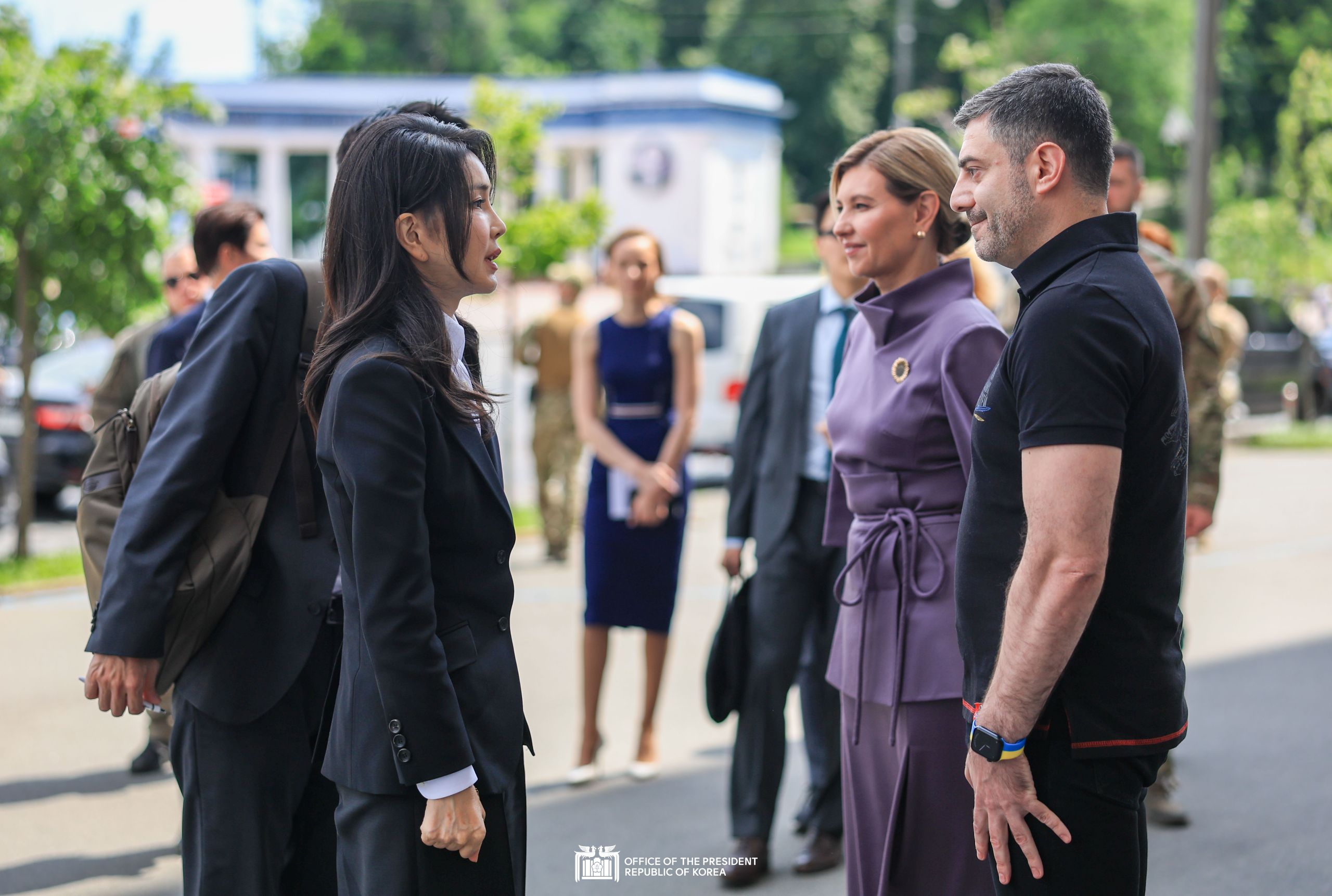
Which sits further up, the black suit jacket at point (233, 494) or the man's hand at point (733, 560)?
the black suit jacket at point (233, 494)

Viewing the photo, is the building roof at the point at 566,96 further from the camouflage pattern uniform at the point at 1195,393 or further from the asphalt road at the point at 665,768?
the camouflage pattern uniform at the point at 1195,393

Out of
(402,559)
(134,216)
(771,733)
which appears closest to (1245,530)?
(771,733)

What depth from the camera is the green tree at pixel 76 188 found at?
844 cm

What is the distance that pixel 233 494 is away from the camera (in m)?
2.98

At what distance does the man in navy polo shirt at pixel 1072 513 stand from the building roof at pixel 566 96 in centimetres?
3423

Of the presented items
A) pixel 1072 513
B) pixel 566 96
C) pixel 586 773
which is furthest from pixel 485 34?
pixel 1072 513

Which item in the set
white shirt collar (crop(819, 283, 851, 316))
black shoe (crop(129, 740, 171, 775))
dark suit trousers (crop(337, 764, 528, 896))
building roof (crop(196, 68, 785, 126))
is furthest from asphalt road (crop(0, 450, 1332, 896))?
building roof (crop(196, 68, 785, 126))

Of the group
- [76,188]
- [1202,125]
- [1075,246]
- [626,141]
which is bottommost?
[1075,246]

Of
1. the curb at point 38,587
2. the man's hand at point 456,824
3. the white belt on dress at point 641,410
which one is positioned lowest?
the curb at point 38,587

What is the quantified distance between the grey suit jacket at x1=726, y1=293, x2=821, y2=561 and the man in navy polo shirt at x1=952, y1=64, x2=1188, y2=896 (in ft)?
7.15

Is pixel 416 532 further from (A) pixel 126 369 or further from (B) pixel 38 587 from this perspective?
(B) pixel 38 587

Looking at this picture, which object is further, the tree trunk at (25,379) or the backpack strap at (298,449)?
the tree trunk at (25,379)

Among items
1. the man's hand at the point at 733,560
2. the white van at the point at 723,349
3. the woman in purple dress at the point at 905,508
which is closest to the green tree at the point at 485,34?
the white van at the point at 723,349

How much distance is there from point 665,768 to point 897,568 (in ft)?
9.02
